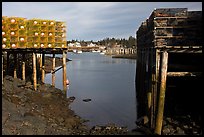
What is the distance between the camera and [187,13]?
17062 millimetres

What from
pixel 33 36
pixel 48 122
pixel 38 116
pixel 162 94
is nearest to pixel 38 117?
pixel 38 116

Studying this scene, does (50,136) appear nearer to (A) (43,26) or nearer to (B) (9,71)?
(A) (43,26)

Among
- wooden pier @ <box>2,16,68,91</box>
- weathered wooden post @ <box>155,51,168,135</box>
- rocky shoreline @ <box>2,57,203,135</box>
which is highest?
wooden pier @ <box>2,16,68,91</box>

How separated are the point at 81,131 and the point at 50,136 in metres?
2.97

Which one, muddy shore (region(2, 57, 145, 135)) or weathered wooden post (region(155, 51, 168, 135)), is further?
weathered wooden post (region(155, 51, 168, 135))

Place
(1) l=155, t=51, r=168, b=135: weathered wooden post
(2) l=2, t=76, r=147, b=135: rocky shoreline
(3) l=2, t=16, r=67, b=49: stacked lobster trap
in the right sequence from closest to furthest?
(2) l=2, t=76, r=147, b=135: rocky shoreline, (1) l=155, t=51, r=168, b=135: weathered wooden post, (3) l=2, t=16, r=67, b=49: stacked lobster trap

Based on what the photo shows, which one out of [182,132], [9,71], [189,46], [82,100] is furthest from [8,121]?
[9,71]

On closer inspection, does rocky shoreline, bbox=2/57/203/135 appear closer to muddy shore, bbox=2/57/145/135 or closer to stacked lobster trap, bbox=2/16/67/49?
muddy shore, bbox=2/57/145/135

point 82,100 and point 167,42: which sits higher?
point 167,42

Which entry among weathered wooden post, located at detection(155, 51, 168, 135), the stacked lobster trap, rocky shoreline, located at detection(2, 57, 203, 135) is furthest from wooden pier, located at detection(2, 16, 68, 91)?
weathered wooden post, located at detection(155, 51, 168, 135)

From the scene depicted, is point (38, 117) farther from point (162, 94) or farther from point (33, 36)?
point (33, 36)

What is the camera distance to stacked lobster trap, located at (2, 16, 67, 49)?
24562mm

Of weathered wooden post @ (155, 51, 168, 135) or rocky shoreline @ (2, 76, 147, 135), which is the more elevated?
weathered wooden post @ (155, 51, 168, 135)

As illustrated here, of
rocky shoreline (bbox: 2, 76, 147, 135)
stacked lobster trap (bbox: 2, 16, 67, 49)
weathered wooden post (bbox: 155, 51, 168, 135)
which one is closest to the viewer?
rocky shoreline (bbox: 2, 76, 147, 135)
